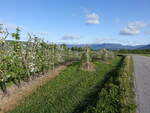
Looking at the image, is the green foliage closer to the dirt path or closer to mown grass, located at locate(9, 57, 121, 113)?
the dirt path

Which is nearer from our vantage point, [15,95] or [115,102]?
[115,102]

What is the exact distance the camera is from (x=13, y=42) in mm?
13453

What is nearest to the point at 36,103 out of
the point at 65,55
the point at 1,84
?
the point at 1,84

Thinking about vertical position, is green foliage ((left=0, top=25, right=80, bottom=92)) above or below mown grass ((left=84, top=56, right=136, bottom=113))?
above

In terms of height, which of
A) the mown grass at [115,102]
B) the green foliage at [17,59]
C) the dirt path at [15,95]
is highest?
the green foliage at [17,59]

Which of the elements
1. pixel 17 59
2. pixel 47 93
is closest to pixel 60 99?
pixel 47 93

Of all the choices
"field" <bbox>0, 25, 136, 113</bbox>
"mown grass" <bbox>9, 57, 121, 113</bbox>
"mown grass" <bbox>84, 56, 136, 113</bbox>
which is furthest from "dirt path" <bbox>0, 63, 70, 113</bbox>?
"mown grass" <bbox>84, 56, 136, 113</bbox>

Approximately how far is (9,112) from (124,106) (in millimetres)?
5000

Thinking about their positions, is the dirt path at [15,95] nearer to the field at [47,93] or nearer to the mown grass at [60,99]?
the field at [47,93]

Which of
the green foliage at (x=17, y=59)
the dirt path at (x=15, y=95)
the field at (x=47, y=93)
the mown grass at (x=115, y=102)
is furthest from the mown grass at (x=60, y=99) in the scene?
the green foliage at (x=17, y=59)

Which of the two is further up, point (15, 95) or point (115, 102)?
point (115, 102)

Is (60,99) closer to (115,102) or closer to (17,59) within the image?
(115,102)

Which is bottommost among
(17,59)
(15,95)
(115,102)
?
(15,95)

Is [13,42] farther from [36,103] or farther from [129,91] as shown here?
[129,91]
